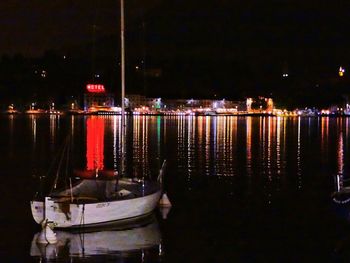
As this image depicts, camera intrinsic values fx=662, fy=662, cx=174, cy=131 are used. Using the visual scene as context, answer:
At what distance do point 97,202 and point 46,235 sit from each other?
2.05 m

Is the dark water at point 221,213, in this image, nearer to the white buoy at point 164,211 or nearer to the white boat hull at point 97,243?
the white boat hull at point 97,243

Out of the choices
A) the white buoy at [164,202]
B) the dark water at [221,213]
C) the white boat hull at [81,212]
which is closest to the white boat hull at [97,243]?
the dark water at [221,213]

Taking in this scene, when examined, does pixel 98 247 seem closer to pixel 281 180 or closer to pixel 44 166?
pixel 281 180

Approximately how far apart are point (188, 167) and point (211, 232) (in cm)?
2423

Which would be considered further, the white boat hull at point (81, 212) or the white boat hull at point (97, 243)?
the white boat hull at point (81, 212)

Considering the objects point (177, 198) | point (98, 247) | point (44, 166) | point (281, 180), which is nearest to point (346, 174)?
point (281, 180)

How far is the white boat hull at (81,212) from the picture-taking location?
874 inches

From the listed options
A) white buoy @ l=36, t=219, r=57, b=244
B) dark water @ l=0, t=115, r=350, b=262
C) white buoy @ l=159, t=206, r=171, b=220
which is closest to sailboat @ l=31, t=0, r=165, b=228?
white buoy @ l=36, t=219, r=57, b=244

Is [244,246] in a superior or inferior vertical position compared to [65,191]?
inferior

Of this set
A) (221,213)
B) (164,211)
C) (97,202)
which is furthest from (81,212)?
(221,213)

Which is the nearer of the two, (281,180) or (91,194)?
(91,194)

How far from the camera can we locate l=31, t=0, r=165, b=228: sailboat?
2230 cm

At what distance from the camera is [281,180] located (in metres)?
40.2

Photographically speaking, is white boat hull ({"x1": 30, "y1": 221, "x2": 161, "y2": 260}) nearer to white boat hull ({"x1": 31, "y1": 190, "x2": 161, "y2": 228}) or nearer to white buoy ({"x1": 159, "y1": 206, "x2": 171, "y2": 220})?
white boat hull ({"x1": 31, "y1": 190, "x2": 161, "y2": 228})
